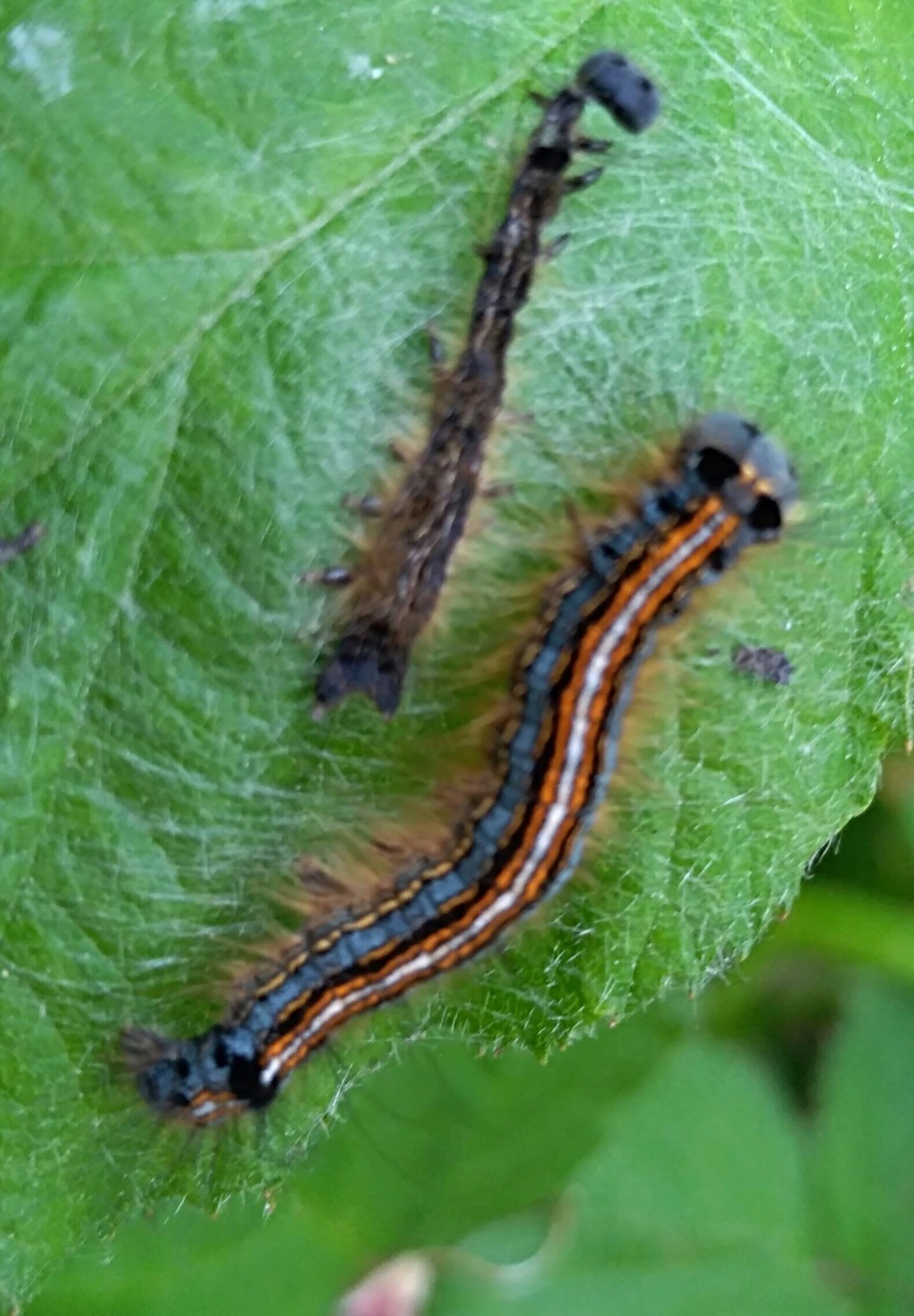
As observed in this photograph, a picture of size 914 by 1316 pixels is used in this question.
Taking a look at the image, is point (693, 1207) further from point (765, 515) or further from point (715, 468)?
point (715, 468)

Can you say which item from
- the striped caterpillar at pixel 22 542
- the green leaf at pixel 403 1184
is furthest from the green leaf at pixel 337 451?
the green leaf at pixel 403 1184

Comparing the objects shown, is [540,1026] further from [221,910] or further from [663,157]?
[663,157]

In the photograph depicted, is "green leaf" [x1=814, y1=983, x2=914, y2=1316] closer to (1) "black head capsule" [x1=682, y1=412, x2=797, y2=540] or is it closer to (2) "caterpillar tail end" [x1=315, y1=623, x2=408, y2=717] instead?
(1) "black head capsule" [x1=682, y1=412, x2=797, y2=540]

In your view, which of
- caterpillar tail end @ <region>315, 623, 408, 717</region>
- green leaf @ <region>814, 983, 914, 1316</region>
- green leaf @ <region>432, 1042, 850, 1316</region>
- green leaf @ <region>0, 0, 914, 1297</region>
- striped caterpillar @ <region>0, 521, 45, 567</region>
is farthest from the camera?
green leaf @ <region>814, 983, 914, 1316</region>

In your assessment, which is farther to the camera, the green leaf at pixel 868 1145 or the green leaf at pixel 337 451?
the green leaf at pixel 868 1145

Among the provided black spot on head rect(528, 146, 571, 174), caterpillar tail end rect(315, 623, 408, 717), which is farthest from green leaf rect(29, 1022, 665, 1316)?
black spot on head rect(528, 146, 571, 174)

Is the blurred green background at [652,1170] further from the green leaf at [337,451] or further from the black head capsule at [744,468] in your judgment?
the black head capsule at [744,468]
